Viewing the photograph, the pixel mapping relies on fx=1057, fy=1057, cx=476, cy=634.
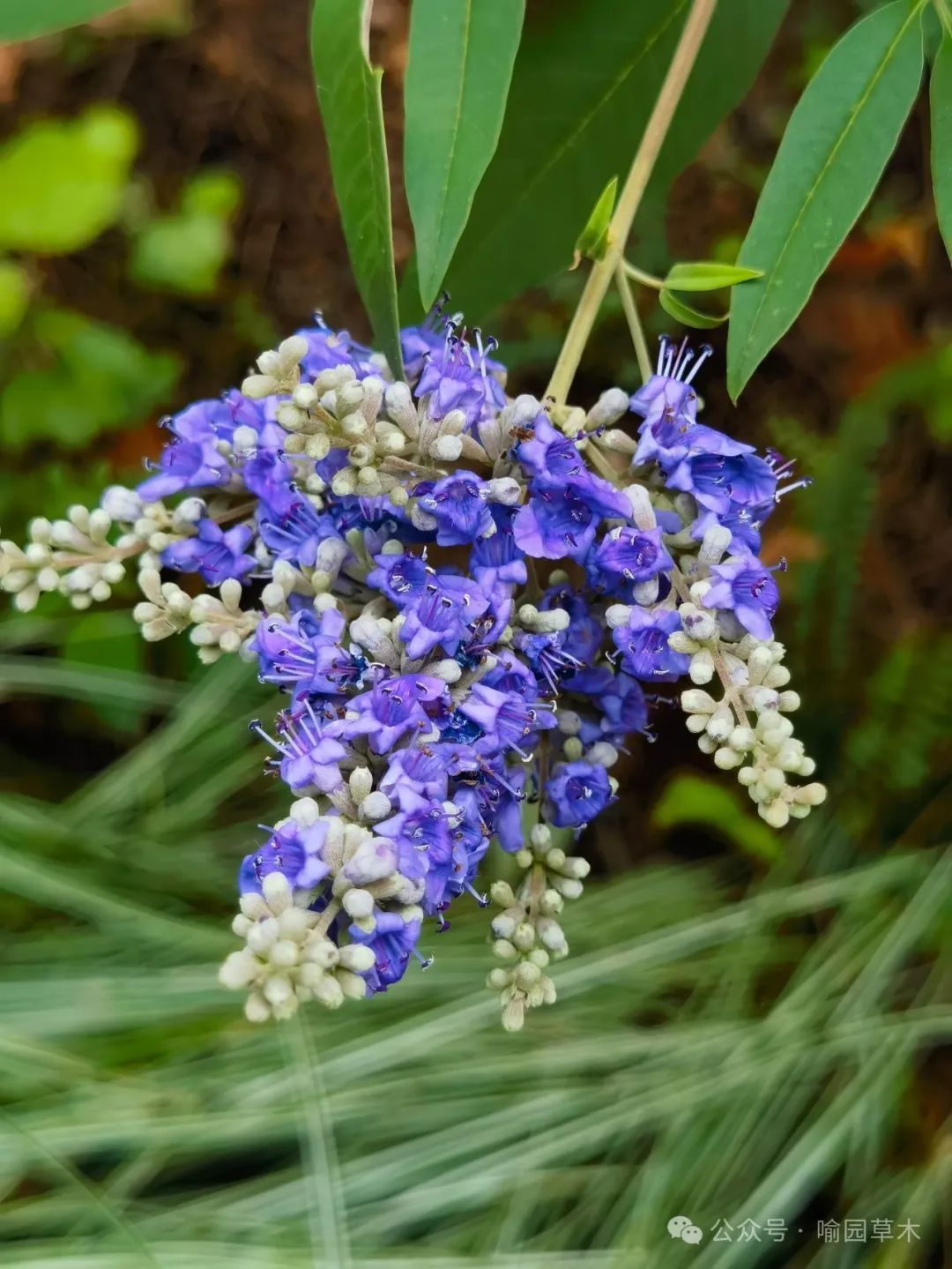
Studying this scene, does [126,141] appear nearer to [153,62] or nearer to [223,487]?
[153,62]

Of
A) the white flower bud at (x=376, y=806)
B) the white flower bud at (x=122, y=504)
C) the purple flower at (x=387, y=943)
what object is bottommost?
the purple flower at (x=387, y=943)

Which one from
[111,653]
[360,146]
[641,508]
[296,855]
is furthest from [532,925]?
[111,653]

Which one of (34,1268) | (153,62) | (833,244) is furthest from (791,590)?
(153,62)

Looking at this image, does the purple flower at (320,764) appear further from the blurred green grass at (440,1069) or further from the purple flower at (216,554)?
the blurred green grass at (440,1069)

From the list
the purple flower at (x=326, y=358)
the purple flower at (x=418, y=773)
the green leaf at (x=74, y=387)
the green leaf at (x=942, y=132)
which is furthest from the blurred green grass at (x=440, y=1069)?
the green leaf at (x=942, y=132)

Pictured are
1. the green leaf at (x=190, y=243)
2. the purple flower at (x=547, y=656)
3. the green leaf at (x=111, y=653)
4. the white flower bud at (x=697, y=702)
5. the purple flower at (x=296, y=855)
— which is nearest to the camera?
the purple flower at (x=296, y=855)
